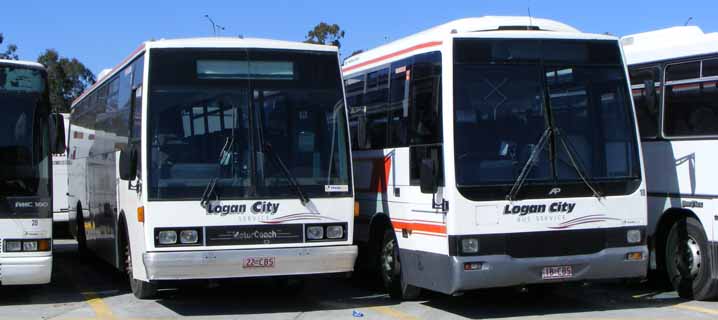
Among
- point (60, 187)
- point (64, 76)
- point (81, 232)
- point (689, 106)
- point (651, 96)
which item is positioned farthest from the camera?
point (64, 76)

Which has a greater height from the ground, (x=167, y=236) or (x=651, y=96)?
(x=651, y=96)

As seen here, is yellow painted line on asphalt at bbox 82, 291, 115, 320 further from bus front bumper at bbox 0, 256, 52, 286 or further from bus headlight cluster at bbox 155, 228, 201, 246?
bus headlight cluster at bbox 155, 228, 201, 246

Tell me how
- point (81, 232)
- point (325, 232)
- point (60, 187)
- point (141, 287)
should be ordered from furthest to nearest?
point (60, 187) → point (81, 232) → point (141, 287) → point (325, 232)

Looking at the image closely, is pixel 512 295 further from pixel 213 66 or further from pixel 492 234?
pixel 213 66

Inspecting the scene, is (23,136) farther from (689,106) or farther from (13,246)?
(689,106)

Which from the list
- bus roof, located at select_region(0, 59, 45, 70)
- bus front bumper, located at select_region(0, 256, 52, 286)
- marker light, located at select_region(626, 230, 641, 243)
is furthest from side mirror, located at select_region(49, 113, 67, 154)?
marker light, located at select_region(626, 230, 641, 243)

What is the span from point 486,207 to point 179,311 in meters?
3.94

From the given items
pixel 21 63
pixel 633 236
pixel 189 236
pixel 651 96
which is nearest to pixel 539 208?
pixel 633 236

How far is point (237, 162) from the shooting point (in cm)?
1114

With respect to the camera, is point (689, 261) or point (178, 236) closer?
point (178, 236)

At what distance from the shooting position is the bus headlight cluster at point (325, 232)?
1133cm

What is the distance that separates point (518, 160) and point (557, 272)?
1259 mm

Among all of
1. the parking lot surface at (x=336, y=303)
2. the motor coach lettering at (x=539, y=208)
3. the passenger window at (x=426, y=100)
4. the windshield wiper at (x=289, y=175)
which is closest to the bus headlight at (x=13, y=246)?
the parking lot surface at (x=336, y=303)

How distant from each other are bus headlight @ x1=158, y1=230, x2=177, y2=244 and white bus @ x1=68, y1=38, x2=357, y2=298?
11mm
